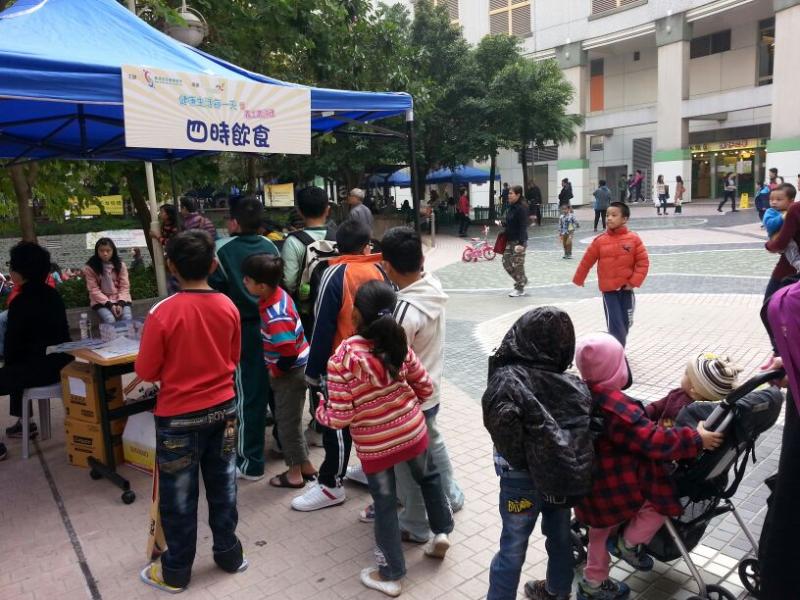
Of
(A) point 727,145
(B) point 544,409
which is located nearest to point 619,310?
(B) point 544,409

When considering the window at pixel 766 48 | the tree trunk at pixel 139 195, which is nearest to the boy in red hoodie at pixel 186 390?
the tree trunk at pixel 139 195

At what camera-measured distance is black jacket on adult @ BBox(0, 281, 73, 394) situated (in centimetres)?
464

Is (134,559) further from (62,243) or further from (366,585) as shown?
(62,243)

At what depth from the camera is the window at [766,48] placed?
97.6 feet

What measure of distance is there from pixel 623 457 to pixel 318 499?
2.00 metres

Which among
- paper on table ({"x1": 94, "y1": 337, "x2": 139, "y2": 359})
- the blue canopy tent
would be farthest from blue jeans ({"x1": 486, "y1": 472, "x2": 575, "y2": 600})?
the blue canopy tent

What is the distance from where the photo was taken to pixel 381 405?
9.60ft

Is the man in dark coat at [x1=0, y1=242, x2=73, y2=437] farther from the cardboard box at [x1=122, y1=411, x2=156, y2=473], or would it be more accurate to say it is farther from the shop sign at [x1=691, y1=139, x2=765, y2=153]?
the shop sign at [x1=691, y1=139, x2=765, y2=153]

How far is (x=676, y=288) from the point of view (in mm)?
10969

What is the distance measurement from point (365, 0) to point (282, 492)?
915 centimetres

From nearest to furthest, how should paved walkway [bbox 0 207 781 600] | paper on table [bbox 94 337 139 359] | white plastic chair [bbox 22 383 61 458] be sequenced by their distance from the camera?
paved walkway [bbox 0 207 781 600] < paper on table [bbox 94 337 139 359] < white plastic chair [bbox 22 383 61 458]

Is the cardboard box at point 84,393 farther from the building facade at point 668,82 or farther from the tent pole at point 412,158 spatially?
the building facade at point 668,82

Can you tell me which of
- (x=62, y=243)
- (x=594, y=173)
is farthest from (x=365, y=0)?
(x=594, y=173)

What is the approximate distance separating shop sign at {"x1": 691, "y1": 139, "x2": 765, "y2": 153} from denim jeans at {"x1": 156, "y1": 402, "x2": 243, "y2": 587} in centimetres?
3367
